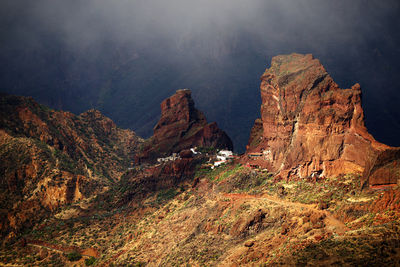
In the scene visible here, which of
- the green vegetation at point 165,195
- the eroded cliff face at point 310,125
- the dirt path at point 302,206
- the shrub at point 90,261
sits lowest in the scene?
the shrub at point 90,261

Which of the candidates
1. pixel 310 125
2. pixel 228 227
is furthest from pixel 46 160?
pixel 310 125

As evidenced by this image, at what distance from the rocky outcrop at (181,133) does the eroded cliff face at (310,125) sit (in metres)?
32.4

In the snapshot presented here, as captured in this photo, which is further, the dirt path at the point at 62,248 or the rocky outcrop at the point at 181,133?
the rocky outcrop at the point at 181,133

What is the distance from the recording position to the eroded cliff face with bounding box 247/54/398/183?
148 feet

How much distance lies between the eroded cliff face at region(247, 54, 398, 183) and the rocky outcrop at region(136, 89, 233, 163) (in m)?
32.4

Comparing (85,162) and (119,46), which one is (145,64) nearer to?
(119,46)

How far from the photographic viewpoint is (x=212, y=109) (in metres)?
150

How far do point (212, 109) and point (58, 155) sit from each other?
74.9 metres

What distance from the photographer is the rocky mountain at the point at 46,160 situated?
73250mm

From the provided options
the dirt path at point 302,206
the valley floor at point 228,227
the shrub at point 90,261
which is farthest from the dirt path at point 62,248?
the dirt path at point 302,206

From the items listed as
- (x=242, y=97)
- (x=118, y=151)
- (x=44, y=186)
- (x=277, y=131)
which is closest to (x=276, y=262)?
(x=277, y=131)

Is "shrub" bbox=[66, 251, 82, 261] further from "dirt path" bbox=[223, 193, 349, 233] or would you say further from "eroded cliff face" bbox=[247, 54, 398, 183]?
"eroded cliff face" bbox=[247, 54, 398, 183]

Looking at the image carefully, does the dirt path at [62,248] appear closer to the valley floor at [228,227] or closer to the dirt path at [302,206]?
the valley floor at [228,227]

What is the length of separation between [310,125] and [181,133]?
51434 mm
